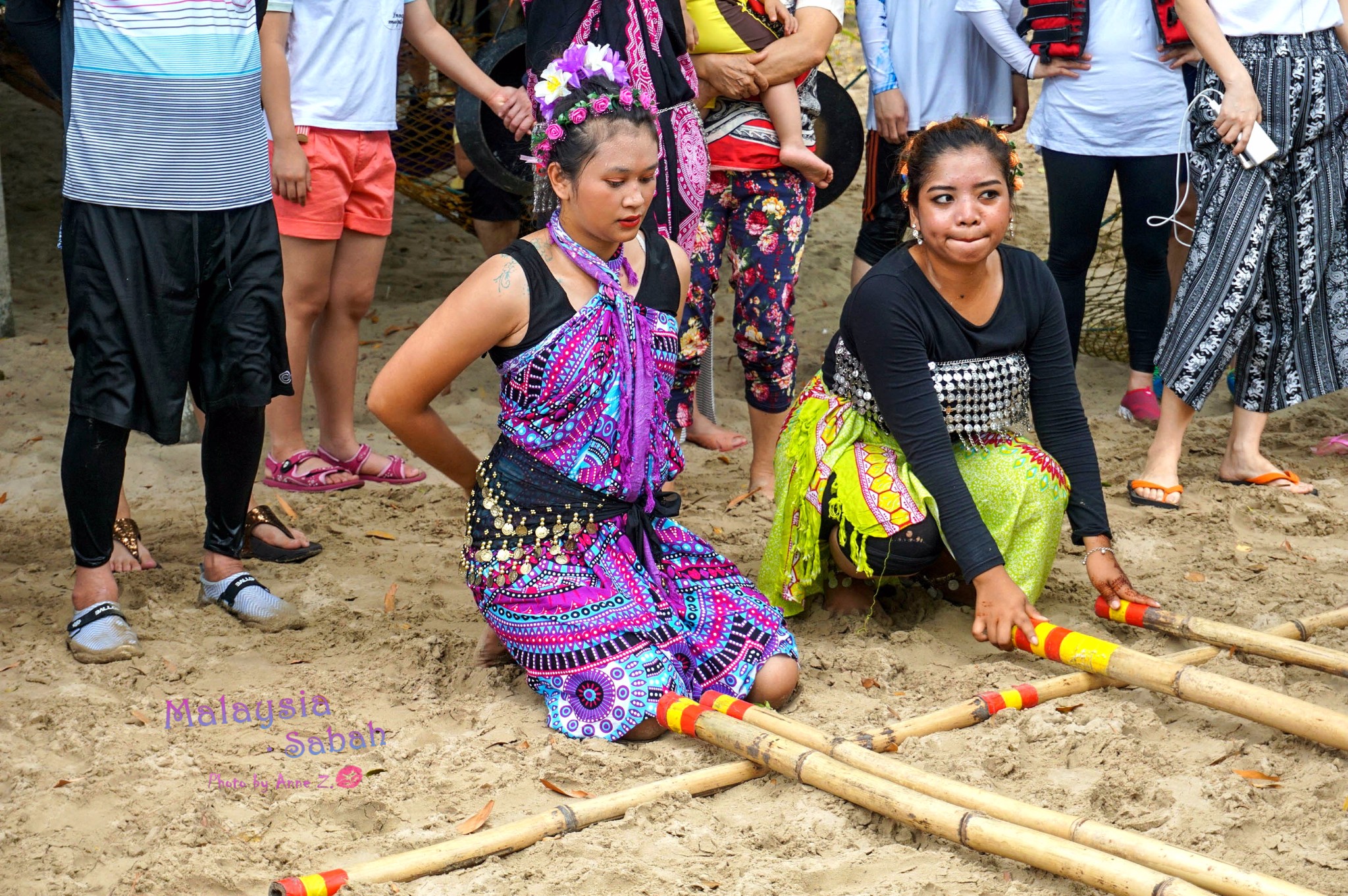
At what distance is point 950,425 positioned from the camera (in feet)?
9.81

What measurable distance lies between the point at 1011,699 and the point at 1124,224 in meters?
2.21

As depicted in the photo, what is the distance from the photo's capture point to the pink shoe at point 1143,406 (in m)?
4.60

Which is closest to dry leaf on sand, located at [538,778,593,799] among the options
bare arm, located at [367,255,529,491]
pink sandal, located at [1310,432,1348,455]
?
bare arm, located at [367,255,529,491]

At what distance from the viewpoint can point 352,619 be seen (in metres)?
3.17

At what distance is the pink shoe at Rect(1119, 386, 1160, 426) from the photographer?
4602 millimetres

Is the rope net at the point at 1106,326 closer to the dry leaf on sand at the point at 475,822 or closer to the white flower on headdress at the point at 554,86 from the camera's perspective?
the white flower on headdress at the point at 554,86

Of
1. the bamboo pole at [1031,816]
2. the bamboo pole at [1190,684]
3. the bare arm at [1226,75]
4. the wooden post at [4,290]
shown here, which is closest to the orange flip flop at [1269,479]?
the bare arm at [1226,75]

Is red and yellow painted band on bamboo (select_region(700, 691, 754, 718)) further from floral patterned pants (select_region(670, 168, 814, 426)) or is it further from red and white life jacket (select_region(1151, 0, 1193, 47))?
red and white life jacket (select_region(1151, 0, 1193, 47))

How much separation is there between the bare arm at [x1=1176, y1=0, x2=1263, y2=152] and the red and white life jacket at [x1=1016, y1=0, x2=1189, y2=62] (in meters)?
0.26

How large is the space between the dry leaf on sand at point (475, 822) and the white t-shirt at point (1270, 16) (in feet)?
9.60

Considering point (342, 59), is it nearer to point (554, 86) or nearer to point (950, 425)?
point (554, 86)

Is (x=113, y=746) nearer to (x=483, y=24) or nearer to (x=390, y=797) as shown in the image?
(x=390, y=797)

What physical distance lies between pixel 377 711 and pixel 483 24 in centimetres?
483

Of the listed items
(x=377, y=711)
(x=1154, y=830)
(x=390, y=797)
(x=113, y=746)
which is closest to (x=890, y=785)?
(x=1154, y=830)
